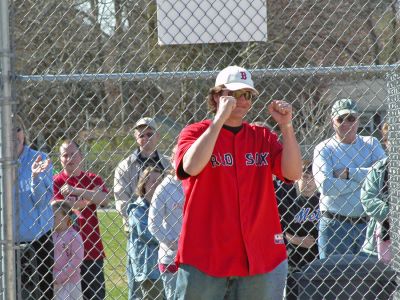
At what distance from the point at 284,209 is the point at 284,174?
169 cm

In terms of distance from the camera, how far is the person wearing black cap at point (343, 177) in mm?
5730

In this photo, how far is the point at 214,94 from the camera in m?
4.12

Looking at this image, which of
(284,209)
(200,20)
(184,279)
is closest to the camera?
(184,279)

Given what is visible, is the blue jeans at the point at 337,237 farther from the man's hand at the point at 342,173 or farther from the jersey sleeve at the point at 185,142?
the jersey sleeve at the point at 185,142

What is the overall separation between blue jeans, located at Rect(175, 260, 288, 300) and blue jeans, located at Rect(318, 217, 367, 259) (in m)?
1.78

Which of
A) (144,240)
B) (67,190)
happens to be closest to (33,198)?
(67,190)

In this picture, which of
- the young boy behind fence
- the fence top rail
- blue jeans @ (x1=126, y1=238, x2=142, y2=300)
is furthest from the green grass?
the fence top rail

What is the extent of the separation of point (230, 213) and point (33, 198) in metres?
1.72

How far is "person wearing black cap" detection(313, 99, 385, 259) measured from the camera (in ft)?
18.8

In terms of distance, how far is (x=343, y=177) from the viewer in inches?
227

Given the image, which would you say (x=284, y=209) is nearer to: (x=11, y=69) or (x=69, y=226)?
(x=69, y=226)

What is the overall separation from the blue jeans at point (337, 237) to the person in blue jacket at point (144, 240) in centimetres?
115

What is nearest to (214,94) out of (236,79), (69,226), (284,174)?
(236,79)

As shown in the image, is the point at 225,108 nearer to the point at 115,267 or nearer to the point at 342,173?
the point at 342,173
